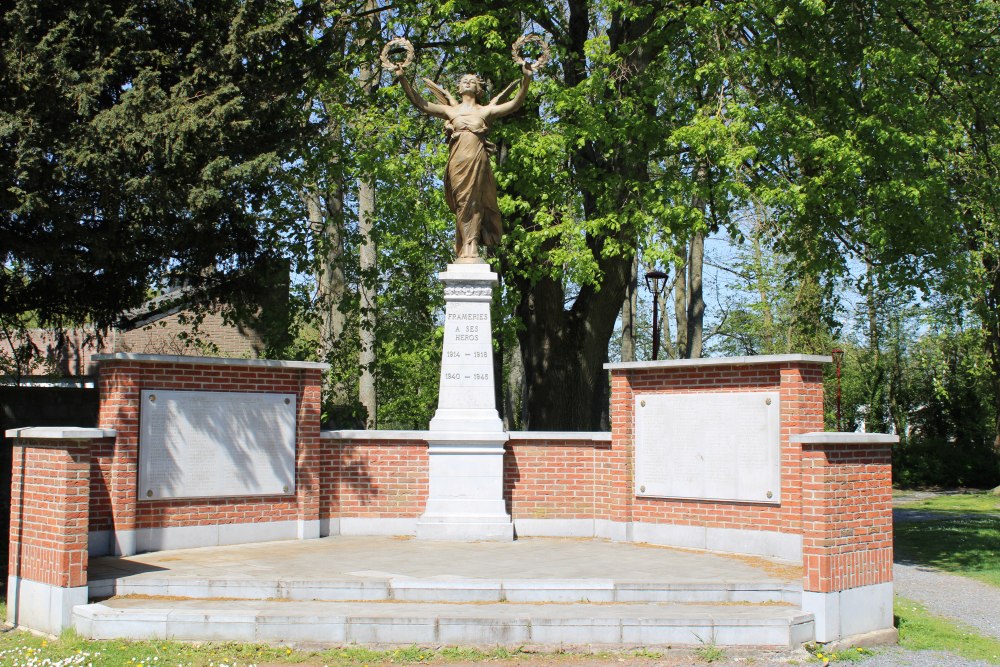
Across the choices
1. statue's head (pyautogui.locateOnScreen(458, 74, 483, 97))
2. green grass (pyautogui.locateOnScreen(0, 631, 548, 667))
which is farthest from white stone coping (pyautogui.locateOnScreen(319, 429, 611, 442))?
green grass (pyautogui.locateOnScreen(0, 631, 548, 667))

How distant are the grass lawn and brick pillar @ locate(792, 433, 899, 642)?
15.0 feet

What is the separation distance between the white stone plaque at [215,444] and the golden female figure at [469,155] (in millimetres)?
3208

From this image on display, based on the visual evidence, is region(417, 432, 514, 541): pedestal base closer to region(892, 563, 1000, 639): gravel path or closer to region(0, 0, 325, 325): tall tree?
region(0, 0, 325, 325): tall tree

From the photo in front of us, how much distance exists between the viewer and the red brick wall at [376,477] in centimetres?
1283

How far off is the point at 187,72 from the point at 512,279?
665 cm

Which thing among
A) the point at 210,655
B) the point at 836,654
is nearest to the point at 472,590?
the point at 210,655

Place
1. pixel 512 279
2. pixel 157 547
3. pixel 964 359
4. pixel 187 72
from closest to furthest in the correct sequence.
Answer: pixel 157 547, pixel 187 72, pixel 512 279, pixel 964 359

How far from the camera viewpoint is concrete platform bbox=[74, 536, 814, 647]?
318 inches

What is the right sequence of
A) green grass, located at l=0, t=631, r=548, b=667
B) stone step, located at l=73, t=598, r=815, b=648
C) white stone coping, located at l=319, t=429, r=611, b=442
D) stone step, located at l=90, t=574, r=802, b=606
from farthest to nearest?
white stone coping, located at l=319, t=429, r=611, b=442 → stone step, located at l=90, t=574, r=802, b=606 → stone step, located at l=73, t=598, r=815, b=648 → green grass, located at l=0, t=631, r=548, b=667

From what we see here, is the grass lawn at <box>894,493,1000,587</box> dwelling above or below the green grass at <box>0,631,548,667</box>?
below

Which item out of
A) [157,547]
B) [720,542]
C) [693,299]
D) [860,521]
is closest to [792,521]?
[720,542]

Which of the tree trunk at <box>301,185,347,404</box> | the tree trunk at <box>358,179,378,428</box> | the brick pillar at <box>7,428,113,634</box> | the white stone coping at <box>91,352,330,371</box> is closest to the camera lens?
the brick pillar at <box>7,428,113,634</box>

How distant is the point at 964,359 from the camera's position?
Answer: 29750 millimetres

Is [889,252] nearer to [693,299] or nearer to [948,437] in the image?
[693,299]
